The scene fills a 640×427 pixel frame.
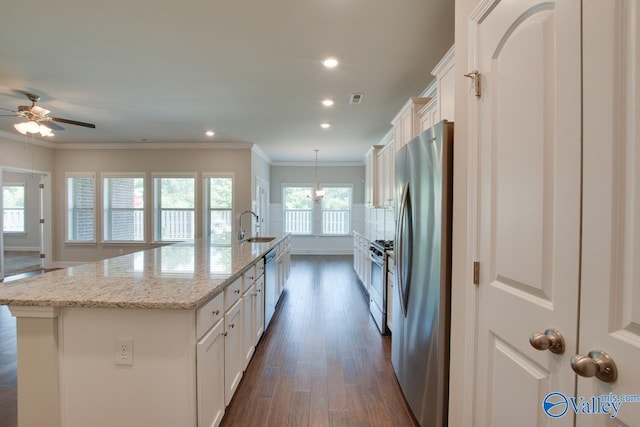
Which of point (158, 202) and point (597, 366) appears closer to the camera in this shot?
point (597, 366)

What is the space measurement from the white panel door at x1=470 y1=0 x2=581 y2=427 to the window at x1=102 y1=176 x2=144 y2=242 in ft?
23.4

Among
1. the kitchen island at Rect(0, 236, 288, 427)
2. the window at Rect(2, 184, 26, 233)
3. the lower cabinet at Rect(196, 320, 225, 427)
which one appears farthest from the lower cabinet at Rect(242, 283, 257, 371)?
the window at Rect(2, 184, 26, 233)

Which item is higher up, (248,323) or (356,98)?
(356,98)

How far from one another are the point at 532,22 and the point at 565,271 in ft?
2.61

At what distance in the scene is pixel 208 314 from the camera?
1.56 meters

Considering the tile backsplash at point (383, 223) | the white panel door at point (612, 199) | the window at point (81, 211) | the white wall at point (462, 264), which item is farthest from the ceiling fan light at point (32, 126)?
the white panel door at point (612, 199)

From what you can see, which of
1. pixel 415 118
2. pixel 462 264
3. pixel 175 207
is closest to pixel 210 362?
pixel 462 264

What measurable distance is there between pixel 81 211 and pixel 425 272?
25.3ft

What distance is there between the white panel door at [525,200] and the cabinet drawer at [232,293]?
4.59 feet

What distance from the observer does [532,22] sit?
0.97 meters

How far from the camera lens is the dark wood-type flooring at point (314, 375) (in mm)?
1964

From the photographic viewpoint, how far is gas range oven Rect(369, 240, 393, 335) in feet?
10.5

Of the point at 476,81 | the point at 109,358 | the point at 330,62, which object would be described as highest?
the point at 330,62

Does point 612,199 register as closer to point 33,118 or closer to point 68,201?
point 33,118
